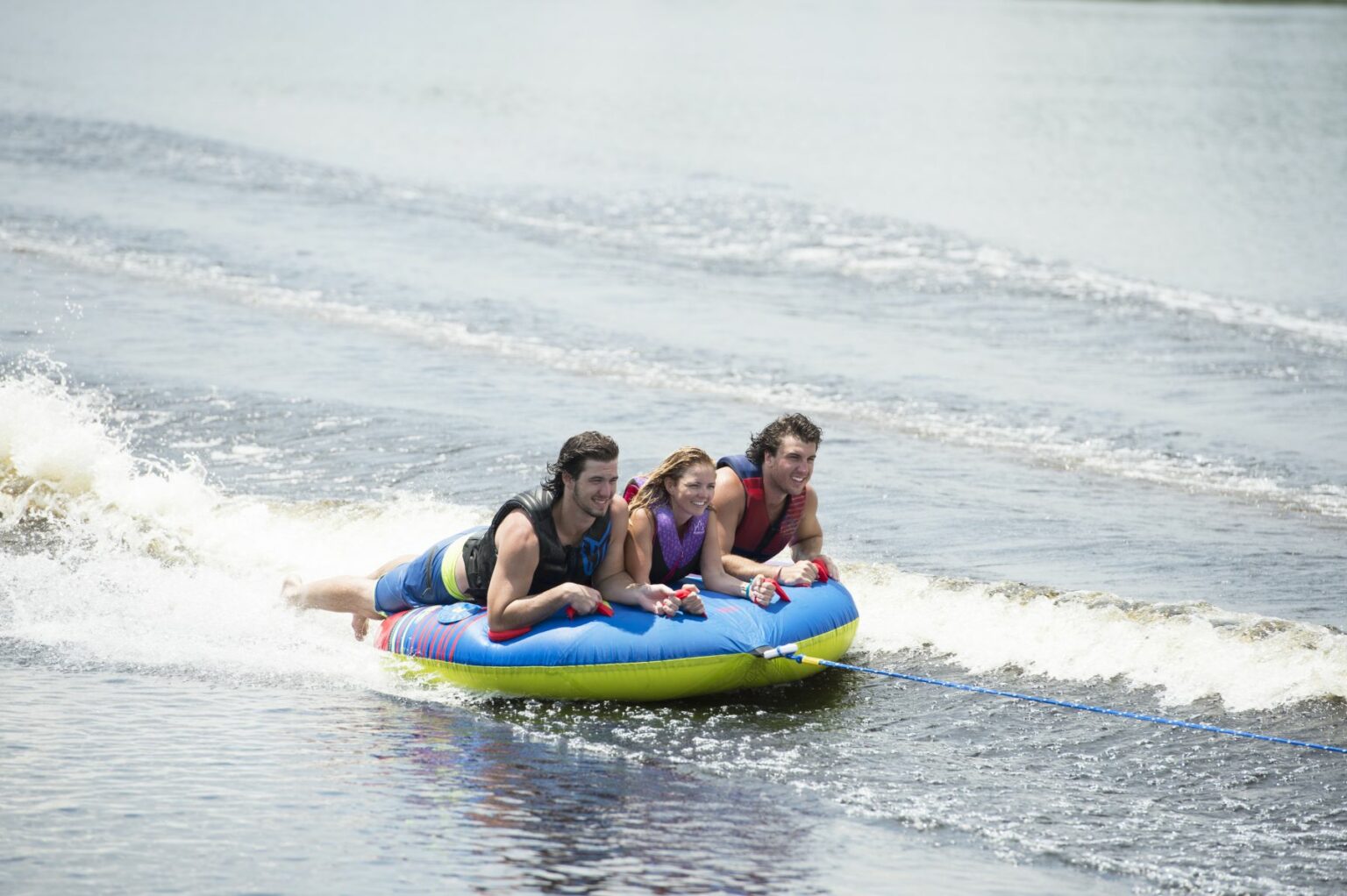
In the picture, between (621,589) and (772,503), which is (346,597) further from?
(772,503)

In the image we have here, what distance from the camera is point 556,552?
23.7ft

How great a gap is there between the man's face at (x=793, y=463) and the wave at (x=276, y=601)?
45.9 inches

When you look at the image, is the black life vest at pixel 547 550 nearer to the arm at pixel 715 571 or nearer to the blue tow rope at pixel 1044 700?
the arm at pixel 715 571

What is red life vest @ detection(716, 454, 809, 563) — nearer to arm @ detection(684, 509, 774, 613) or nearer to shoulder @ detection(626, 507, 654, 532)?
arm @ detection(684, 509, 774, 613)

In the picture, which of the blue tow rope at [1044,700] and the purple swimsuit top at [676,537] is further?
the purple swimsuit top at [676,537]

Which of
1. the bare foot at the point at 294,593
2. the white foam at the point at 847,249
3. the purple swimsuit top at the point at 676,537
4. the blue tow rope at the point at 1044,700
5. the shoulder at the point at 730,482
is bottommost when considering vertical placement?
the blue tow rope at the point at 1044,700

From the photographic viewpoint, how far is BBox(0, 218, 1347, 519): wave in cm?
1163

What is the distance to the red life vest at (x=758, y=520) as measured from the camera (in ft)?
25.6

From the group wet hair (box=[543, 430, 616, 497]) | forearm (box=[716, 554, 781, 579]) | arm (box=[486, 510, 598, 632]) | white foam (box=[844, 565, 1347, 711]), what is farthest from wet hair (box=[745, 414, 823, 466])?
white foam (box=[844, 565, 1347, 711])

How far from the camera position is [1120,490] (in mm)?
11375

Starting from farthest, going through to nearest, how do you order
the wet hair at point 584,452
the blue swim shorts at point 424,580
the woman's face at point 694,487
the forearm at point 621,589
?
the blue swim shorts at point 424,580 → the forearm at point 621,589 → the woman's face at point 694,487 → the wet hair at point 584,452

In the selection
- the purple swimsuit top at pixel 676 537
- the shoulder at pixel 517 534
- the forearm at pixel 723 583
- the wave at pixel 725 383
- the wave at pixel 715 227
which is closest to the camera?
the shoulder at pixel 517 534

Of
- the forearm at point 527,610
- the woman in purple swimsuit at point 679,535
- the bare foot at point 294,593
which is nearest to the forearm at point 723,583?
the woman in purple swimsuit at point 679,535

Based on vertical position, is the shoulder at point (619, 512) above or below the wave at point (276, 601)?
above
